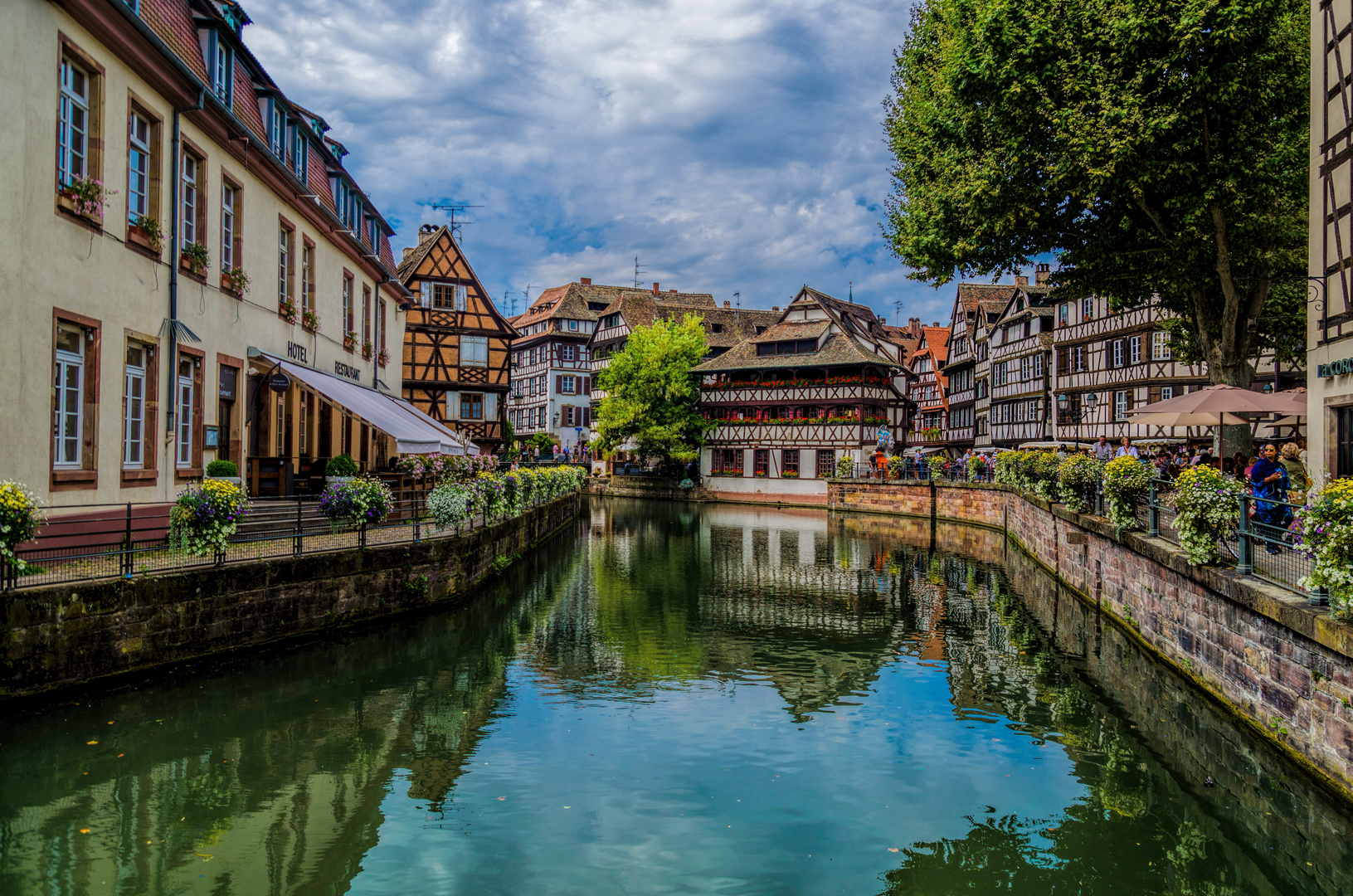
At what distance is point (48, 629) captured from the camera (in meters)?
8.90

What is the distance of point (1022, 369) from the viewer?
4903cm

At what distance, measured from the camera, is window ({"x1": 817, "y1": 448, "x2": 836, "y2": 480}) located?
52.2 meters

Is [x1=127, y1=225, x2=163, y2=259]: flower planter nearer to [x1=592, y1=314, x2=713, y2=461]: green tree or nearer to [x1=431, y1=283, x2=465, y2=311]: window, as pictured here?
[x1=431, y1=283, x2=465, y2=311]: window

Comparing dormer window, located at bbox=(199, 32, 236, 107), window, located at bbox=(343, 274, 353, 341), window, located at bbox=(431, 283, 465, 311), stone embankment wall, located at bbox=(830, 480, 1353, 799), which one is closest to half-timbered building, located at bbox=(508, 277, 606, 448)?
window, located at bbox=(431, 283, 465, 311)

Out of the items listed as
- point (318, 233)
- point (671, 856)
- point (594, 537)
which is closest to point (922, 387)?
point (594, 537)

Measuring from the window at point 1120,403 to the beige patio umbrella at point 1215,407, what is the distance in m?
22.9

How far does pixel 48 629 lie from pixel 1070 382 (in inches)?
1691

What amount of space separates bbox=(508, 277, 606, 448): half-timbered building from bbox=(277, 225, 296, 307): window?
167 feet

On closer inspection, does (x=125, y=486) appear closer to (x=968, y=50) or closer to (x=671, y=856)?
(x=671, y=856)

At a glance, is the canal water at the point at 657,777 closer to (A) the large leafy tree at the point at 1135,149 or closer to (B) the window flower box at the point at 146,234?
(B) the window flower box at the point at 146,234

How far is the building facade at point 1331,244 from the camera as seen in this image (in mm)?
14031

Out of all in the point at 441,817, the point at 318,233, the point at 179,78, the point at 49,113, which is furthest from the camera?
the point at 318,233

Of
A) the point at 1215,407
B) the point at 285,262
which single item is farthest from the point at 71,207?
the point at 1215,407

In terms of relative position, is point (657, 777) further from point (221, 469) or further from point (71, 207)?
point (221, 469)
